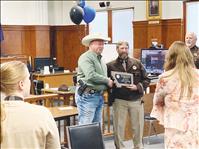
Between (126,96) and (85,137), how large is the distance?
1.56 meters

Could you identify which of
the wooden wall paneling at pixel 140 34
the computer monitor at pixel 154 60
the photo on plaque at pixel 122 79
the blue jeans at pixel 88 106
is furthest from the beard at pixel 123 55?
the wooden wall paneling at pixel 140 34

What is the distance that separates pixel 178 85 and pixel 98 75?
149cm

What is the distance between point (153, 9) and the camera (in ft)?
33.4

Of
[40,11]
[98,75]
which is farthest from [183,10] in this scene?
[98,75]

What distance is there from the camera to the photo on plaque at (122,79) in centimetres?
468

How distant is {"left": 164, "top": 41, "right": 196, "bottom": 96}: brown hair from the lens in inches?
126

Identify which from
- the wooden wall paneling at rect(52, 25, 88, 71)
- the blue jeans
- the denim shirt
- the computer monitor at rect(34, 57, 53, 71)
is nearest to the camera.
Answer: the denim shirt

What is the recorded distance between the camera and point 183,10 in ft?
31.7

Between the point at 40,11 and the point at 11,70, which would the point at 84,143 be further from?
the point at 40,11

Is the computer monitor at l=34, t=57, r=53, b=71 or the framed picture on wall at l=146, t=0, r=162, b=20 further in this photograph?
the computer monitor at l=34, t=57, r=53, b=71

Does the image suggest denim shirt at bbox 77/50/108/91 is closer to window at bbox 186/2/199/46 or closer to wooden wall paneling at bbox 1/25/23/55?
window at bbox 186/2/199/46

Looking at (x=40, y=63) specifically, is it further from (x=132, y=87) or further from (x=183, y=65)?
(x=183, y=65)

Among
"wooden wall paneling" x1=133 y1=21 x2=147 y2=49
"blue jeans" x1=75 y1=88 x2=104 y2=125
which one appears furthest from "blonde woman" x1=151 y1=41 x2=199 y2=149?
"wooden wall paneling" x1=133 y1=21 x2=147 y2=49

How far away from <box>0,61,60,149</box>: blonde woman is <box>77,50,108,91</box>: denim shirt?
2.70 m
